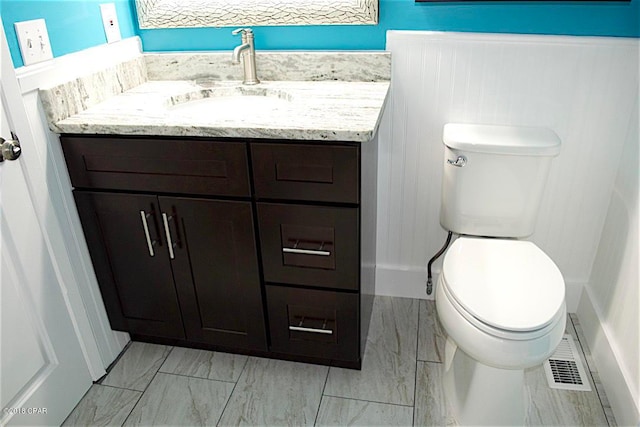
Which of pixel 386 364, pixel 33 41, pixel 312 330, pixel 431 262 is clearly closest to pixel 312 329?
pixel 312 330

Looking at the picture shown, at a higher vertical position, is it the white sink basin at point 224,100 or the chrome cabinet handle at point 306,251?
the white sink basin at point 224,100

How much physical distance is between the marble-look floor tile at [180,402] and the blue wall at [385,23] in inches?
43.4

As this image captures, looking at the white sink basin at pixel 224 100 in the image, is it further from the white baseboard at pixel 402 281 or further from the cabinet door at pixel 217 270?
the white baseboard at pixel 402 281

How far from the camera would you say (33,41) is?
1.37 meters

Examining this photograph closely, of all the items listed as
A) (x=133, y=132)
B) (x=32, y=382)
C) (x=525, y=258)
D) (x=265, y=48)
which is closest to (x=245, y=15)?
(x=265, y=48)

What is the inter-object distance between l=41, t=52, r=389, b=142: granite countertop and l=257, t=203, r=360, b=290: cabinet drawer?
0.23m

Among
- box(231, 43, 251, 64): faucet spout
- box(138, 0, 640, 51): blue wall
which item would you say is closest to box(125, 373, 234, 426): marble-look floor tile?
box(231, 43, 251, 64): faucet spout

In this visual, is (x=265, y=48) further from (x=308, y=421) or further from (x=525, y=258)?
(x=308, y=421)

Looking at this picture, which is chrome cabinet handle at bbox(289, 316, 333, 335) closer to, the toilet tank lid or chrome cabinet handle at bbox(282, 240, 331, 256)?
chrome cabinet handle at bbox(282, 240, 331, 256)

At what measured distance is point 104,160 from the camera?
58.4 inches

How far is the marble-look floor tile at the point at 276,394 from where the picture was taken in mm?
1586

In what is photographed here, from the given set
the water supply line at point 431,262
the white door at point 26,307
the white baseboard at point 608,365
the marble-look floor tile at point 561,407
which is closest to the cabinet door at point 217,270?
the white door at point 26,307

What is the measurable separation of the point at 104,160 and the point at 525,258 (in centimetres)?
130

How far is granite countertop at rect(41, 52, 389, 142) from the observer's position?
133 cm
